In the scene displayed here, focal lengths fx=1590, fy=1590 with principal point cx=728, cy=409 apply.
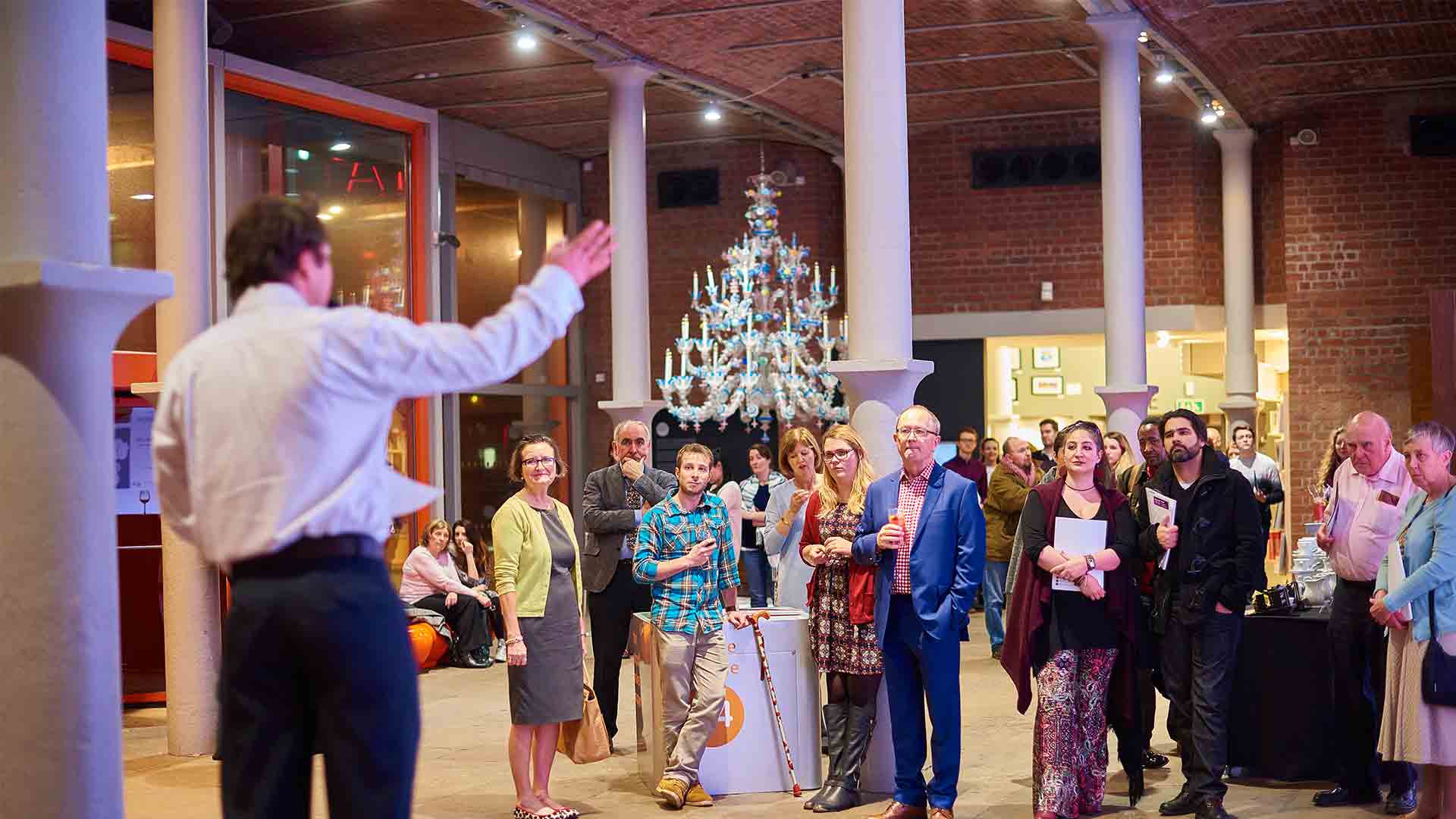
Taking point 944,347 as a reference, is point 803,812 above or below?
below

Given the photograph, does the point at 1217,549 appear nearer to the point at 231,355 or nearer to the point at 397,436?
the point at 231,355

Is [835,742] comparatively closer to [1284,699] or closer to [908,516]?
[908,516]

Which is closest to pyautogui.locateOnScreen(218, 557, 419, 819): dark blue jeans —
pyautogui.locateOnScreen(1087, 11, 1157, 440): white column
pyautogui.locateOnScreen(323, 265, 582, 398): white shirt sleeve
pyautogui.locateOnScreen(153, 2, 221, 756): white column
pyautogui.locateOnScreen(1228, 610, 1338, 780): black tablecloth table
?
pyautogui.locateOnScreen(323, 265, 582, 398): white shirt sleeve

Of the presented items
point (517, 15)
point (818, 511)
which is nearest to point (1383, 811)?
point (818, 511)

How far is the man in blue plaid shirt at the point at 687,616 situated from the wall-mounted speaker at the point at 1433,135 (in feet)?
36.6

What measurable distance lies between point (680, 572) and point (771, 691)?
2.00 ft

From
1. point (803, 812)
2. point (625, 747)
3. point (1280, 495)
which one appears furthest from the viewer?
point (1280, 495)

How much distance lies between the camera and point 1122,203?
11328mm

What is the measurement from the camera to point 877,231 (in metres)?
6.53

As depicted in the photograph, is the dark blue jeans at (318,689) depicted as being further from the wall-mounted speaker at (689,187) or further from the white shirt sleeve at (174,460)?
the wall-mounted speaker at (689,187)

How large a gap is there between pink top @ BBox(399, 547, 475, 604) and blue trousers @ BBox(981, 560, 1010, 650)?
349cm

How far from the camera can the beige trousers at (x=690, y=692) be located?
620cm

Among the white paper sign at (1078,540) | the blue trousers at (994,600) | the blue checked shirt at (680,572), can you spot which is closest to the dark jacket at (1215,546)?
the white paper sign at (1078,540)

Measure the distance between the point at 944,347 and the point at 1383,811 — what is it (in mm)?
10718
